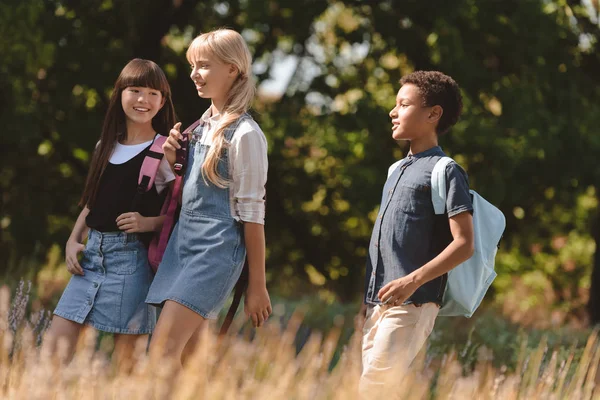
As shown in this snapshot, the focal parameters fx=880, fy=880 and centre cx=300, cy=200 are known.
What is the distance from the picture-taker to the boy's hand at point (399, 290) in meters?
3.21

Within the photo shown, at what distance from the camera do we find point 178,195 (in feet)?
11.1

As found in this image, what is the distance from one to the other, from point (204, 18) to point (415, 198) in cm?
787

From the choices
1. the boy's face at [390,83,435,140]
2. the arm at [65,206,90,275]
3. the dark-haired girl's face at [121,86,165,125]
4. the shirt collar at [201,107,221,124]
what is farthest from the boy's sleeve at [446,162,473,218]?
the arm at [65,206,90,275]

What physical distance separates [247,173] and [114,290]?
2.35 feet

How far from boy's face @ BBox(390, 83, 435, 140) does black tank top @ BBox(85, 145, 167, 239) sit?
983mm

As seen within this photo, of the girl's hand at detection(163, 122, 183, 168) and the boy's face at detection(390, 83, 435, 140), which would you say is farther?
the boy's face at detection(390, 83, 435, 140)

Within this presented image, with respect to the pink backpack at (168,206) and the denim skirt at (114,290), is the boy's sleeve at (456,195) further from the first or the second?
the denim skirt at (114,290)

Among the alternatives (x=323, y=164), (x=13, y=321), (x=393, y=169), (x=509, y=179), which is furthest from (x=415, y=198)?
(x=323, y=164)

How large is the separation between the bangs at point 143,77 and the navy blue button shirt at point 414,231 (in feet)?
3.51

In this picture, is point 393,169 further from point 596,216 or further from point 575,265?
point 575,265

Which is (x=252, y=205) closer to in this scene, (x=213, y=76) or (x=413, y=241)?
(x=213, y=76)

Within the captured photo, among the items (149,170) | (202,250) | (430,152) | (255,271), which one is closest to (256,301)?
(255,271)

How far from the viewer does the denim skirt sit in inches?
134

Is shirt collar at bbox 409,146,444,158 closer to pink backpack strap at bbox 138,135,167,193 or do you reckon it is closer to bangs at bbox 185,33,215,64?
bangs at bbox 185,33,215,64
